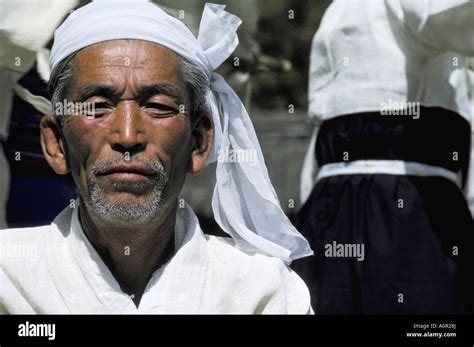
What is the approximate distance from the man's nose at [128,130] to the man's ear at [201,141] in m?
0.21

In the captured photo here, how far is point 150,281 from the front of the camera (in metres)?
2.43

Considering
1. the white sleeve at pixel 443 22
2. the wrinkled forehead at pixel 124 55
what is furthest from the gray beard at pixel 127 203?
the white sleeve at pixel 443 22

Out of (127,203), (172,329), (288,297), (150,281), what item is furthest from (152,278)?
(288,297)

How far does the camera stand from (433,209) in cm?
362

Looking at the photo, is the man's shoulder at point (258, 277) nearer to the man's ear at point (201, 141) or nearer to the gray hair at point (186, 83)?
the man's ear at point (201, 141)

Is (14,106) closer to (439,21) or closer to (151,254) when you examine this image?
(151,254)

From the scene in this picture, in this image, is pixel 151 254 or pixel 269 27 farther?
pixel 269 27

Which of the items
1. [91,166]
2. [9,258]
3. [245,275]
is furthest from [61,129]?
[245,275]

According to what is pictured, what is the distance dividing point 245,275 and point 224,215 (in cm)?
21

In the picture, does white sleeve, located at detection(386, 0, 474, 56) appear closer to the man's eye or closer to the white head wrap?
the white head wrap

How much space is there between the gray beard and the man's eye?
122mm

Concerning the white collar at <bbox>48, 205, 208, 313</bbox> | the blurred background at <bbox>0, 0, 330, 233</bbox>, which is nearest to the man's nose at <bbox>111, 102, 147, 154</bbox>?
the white collar at <bbox>48, 205, 208, 313</bbox>

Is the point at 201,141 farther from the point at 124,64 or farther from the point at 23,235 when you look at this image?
the point at 23,235

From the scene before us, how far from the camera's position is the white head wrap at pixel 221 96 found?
7.77 ft
